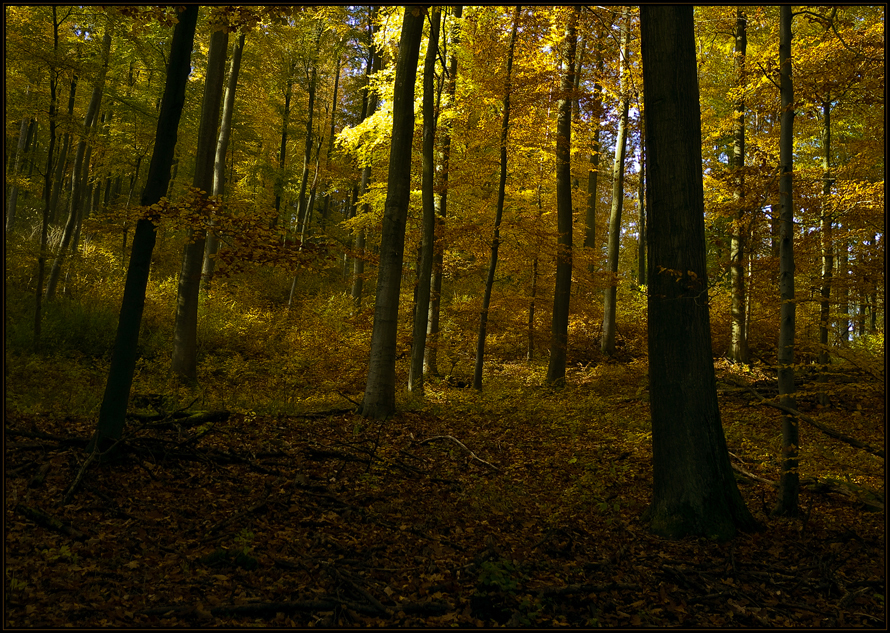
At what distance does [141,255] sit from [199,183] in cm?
611

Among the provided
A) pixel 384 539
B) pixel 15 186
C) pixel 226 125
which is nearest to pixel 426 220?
pixel 226 125

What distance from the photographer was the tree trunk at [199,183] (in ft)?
34.3

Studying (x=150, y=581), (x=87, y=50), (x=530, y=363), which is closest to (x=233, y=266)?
(x=150, y=581)

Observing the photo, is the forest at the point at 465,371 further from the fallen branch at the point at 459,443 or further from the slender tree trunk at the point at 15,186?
the slender tree trunk at the point at 15,186

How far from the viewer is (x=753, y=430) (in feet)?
30.8

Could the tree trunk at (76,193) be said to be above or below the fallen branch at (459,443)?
above

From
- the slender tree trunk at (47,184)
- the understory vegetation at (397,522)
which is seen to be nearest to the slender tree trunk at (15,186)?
the slender tree trunk at (47,184)

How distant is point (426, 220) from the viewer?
444 inches

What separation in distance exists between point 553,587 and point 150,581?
9.30 ft

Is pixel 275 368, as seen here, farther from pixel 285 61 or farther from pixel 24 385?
pixel 285 61

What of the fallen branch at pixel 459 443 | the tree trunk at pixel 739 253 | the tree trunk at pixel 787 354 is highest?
the tree trunk at pixel 739 253

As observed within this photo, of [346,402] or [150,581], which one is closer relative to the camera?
[150,581]

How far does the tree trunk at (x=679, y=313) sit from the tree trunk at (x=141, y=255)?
184 inches

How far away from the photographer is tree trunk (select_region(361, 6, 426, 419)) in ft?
29.7
